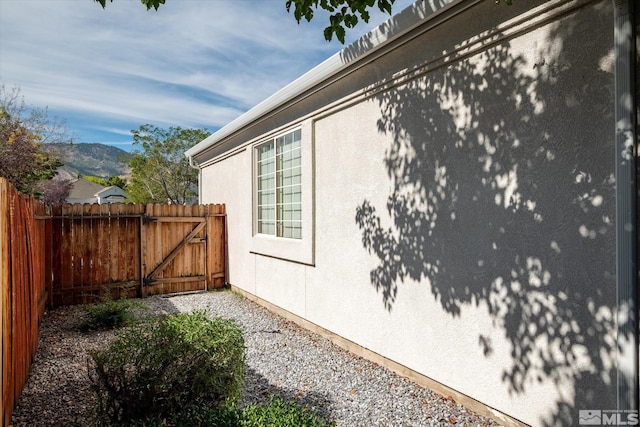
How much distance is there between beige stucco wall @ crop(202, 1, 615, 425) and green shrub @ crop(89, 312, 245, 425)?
6.98 ft

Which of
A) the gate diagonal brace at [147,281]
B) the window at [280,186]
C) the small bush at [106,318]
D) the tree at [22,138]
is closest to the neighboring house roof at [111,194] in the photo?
the tree at [22,138]

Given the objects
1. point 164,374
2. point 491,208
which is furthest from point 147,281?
point 491,208

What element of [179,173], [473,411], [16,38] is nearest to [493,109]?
[473,411]

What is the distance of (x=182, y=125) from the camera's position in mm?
30359

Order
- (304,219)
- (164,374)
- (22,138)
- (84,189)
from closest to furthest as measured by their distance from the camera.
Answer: (164,374)
(304,219)
(22,138)
(84,189)

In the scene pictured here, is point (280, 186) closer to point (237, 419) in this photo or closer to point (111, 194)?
point (237, 419)

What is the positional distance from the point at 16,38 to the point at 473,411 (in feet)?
53.3

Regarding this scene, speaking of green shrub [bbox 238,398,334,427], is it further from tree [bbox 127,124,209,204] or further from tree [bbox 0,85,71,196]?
tree [bbox 127,124,209,204]

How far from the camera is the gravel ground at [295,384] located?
11.5 feet

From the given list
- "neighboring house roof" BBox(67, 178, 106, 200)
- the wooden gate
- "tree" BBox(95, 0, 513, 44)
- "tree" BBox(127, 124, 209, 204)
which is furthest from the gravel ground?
"neighboring house roof" BBox(67, 178, 106, 200)

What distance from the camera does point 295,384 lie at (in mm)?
4250

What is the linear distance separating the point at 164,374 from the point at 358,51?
13.6ft

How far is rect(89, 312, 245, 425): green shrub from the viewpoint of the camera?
277 centimetres

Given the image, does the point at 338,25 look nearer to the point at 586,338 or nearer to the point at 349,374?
the point at 586,338
